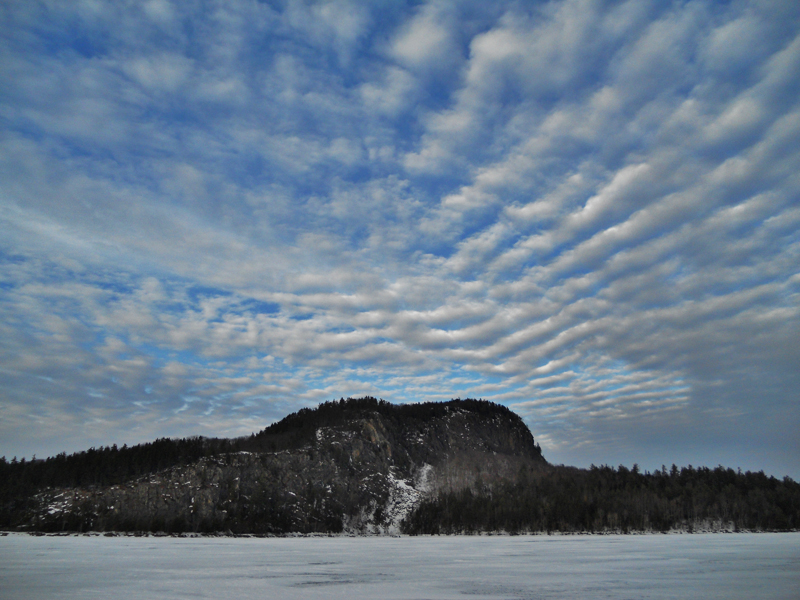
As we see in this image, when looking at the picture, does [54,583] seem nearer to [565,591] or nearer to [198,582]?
[198,582]

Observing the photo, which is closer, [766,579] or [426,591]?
[426,591]

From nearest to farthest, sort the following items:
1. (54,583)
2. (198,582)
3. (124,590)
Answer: (124,590)
(54,583)
(198,582)

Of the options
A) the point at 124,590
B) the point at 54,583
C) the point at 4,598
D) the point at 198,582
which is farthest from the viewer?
the point at 198,582

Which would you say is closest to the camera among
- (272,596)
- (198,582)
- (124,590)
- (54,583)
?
(272,596)

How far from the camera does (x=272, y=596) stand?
18.9 m

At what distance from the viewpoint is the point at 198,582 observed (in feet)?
80.1

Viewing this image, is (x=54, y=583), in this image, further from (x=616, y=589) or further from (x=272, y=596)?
(x=616, y=589)

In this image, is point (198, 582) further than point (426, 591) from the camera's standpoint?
Yes

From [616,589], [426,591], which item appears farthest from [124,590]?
[616,589]

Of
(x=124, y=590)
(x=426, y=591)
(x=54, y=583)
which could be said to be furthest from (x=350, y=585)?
(x=54, y=583)

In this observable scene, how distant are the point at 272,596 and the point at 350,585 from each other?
5.94 metres

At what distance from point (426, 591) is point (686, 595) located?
10.7 meters

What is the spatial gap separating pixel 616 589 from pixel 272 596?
596 inches

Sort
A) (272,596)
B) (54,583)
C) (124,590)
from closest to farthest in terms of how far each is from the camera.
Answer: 1. (272,596)
2. (124,590)
3. (54,583)
